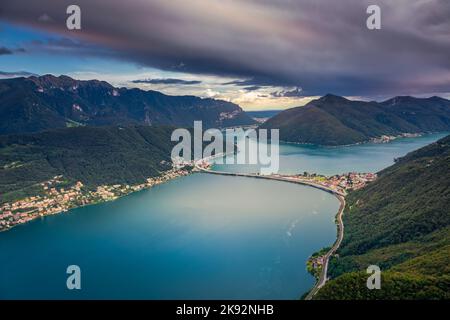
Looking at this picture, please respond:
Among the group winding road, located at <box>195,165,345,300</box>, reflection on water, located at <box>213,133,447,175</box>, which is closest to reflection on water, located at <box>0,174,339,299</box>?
winding road, located at <box>195,165,345,300</box>

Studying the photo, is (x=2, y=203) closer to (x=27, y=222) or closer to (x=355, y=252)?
(x=27, y=222)

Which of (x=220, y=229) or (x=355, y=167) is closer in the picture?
(x=220, y=229)

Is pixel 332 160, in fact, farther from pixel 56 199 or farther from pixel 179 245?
pixel 179 245

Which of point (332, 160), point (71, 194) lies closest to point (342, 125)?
point (332, 160)

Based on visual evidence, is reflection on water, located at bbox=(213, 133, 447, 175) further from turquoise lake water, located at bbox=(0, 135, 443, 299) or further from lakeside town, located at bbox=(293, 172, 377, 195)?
turquoise lake water, located at bbox=(0, 135, 443, 299)
